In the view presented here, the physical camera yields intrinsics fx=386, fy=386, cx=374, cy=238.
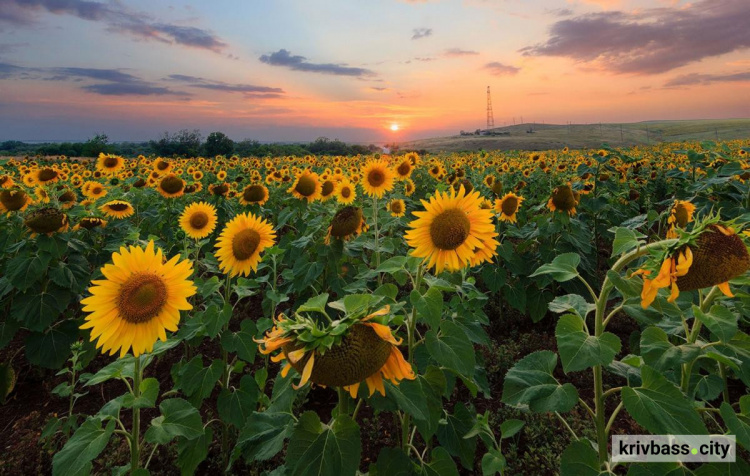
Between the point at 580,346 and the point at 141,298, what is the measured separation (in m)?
1.91

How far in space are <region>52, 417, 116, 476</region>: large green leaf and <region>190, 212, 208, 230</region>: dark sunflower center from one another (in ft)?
7.93

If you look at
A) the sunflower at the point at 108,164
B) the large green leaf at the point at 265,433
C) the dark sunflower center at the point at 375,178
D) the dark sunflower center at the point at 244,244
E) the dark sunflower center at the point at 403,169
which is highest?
the sunflower at the point at 108,164

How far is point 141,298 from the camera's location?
175 cm

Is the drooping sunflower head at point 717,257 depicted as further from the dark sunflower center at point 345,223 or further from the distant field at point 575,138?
the distant field at point 575,138

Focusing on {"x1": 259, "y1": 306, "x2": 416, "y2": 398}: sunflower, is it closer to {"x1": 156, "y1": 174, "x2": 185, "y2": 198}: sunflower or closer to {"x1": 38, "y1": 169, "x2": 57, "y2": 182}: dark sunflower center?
{"x1": 156, "y1": 174, "x2": 185, "y2": 198}: sunflower

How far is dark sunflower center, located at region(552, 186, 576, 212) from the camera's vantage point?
4.33 m

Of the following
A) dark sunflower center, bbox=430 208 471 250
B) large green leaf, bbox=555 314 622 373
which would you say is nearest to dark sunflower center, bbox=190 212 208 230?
dark sunflower center, bbox=430 208 471 250

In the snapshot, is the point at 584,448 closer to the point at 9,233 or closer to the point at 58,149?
the point at 9,233

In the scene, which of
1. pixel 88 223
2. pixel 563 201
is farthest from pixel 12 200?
pixel 563 201

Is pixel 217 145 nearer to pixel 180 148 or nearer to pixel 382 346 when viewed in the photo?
pixel 180 148

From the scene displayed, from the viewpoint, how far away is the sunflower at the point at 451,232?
1.93 meters

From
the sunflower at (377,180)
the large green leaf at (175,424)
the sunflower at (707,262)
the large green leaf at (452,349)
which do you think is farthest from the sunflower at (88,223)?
the sunflower at (707,262)

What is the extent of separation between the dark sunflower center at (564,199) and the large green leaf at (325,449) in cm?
386

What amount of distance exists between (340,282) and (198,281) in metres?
1.14
